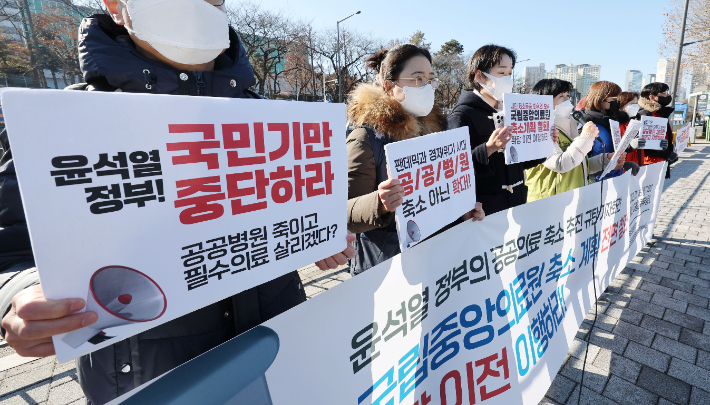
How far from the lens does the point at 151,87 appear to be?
0.97 metres

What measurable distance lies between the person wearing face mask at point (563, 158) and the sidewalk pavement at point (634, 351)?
1.13 meters

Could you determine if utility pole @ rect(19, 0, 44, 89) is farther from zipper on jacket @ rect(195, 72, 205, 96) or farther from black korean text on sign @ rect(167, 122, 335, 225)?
black korean text on sign @ rect(167, 122, 335, 225)

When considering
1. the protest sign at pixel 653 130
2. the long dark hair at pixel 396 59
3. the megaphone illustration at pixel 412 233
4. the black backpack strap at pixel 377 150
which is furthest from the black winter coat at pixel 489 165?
the protest sign at pixel 653 130

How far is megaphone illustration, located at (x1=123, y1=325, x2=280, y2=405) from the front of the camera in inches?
29.8

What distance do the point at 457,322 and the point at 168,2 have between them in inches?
63.4

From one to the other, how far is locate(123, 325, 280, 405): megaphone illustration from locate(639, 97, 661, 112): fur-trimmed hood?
641cm

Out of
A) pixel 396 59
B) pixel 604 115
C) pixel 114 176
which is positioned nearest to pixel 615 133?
pixel 604 115

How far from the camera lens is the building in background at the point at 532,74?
148 ft

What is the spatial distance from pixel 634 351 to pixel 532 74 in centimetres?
5460

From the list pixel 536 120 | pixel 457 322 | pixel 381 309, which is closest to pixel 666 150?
pixel 536 120

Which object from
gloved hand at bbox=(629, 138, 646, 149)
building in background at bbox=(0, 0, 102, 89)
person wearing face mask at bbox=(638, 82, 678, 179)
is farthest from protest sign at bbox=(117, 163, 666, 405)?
building in background at bbox=(0, 0, 102, 89)

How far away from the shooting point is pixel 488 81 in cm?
261

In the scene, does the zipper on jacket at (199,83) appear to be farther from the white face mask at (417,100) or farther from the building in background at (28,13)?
the building in background at (28,13)

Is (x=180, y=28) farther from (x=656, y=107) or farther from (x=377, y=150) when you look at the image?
(x=656, y=107)
